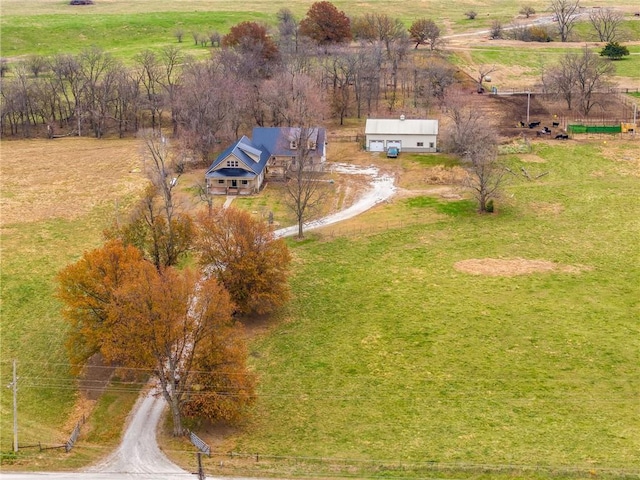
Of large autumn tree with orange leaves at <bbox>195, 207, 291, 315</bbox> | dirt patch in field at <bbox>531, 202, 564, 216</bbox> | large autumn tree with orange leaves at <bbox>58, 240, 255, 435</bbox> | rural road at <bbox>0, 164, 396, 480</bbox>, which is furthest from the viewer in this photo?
dirt patch in field at <bbox>531, 202, 564, 216</bbox>

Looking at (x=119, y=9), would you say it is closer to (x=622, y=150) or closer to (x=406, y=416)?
(x=622, y=150)

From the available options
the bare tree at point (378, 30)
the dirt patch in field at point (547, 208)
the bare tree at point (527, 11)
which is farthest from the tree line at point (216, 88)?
the bare tree at point (527, 11)

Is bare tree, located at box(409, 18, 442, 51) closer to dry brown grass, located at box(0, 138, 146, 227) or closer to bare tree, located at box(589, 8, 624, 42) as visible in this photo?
bare tree, located at box(589, 8, 624, 42)

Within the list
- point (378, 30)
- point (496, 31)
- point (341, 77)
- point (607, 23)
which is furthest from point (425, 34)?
point (607, 23)

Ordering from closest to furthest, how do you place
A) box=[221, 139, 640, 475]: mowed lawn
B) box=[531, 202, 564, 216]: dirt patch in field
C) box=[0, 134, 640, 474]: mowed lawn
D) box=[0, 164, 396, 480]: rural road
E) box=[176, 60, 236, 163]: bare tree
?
box=[0, 164, 396, 480]: rural road
box=[221, 139, 640, 475]: mowed lawn
box=[0, 134, 640, 474]: mowed lawn
box=[531, 202, 564, 216]: dirt patch in field
box=[176, 60, 236, 163]: bare tree

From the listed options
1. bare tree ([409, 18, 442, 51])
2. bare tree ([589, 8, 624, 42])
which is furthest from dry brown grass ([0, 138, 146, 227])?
bare tree ([589, 8, 624, 42])

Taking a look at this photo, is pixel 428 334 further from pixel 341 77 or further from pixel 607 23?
pixel 607 23

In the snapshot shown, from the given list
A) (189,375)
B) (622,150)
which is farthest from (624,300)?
(622,150)
